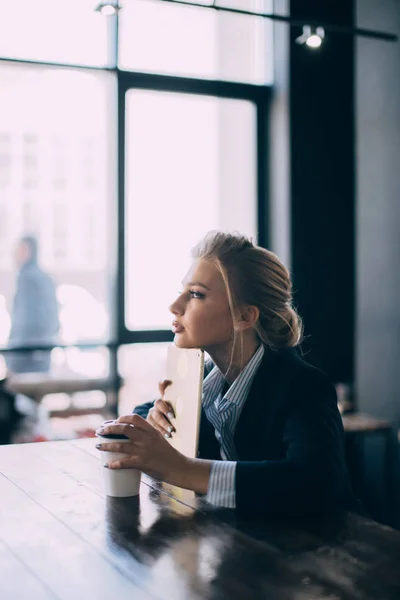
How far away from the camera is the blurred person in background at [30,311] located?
3986 mm

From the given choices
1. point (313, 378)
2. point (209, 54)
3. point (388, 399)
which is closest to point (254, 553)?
point (313, 378)

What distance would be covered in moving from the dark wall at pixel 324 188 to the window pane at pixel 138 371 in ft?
2.75

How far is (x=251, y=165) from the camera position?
4.54 metres

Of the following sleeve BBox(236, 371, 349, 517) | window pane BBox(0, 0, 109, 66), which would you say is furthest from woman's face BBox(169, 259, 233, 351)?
window pane BBox(0, 0, 109, 66)

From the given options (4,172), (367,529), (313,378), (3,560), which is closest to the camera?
(3,560)

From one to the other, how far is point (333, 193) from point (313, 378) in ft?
9.56

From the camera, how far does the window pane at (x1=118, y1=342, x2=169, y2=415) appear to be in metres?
4.21

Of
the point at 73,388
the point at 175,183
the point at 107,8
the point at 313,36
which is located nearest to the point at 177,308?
the point at 107,8

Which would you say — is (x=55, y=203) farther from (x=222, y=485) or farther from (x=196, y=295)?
(x=222, y=485)

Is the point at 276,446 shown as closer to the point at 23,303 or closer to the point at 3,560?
the point at 3,560

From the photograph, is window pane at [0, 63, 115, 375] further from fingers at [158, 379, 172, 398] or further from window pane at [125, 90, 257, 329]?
fingers at [158, 379, 172, 398]

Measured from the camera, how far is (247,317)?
178 centimetres

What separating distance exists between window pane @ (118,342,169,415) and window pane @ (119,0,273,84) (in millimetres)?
1510

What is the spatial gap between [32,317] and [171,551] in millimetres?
2974
